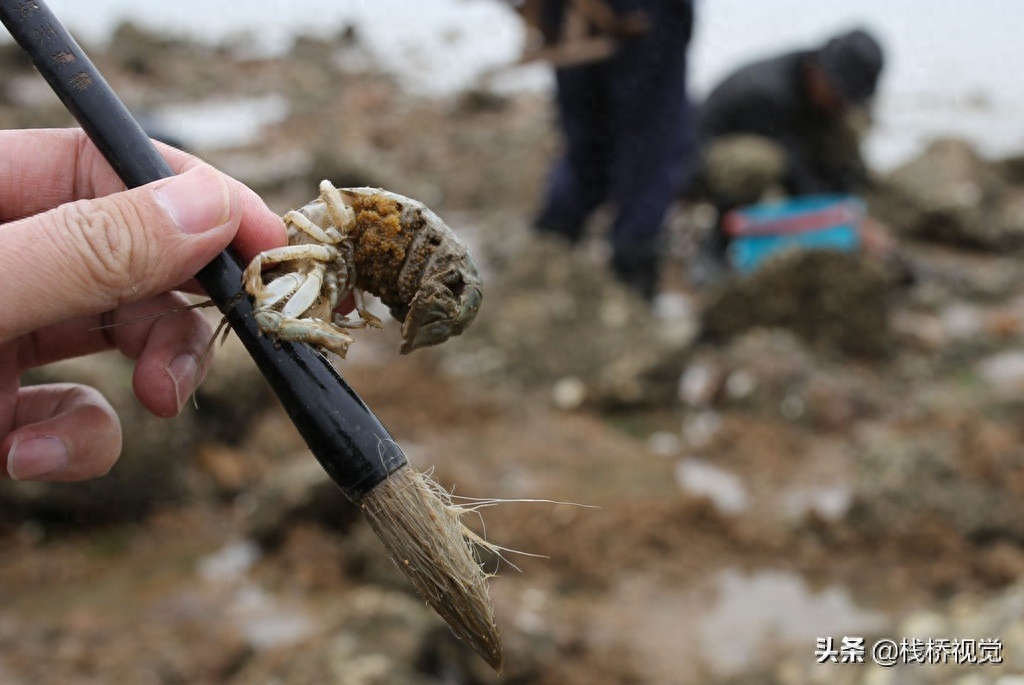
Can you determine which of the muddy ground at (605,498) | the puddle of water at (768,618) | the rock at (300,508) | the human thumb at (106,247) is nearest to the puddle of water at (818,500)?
the muddy ground at (605,498)

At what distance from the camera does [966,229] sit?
9.02m

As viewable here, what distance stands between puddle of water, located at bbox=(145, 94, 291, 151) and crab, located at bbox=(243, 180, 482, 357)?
9.62 m

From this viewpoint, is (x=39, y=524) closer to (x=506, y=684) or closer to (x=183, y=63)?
(x=506, y=684)

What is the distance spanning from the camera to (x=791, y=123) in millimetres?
8914

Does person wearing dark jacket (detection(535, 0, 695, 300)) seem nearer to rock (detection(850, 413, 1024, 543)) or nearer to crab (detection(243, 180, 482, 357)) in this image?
rock (detection(850, 413, 1024, 543))

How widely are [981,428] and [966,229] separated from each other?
4.49 metres

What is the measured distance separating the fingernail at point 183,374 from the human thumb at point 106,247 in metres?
0.37

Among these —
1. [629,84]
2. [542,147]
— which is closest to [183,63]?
[542,147]

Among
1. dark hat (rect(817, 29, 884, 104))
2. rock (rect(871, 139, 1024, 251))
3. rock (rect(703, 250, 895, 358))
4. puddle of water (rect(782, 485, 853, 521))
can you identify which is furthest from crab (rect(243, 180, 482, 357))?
rock (rect(871, 139, 1024, 251))

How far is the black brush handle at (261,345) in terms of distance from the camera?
1741 mm

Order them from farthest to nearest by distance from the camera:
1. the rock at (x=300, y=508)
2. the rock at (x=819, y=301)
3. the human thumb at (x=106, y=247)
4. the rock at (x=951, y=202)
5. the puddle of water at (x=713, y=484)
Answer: the rock at (x=951, y=202), the rock at (x=819, y=301), the puddle of water at (x=713, y=484), the rock at (x=300, y=508), the human thumb at (x=106, y=247)

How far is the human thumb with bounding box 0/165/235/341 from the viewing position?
165 centimetres

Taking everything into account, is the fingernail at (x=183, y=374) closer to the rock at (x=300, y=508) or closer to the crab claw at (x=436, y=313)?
the crab claw at (x=436, y=313)

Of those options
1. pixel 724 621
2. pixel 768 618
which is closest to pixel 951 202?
pixel 768 618
